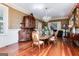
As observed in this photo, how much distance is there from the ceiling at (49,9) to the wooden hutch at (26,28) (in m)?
0.19

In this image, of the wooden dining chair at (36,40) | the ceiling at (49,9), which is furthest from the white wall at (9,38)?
the ceiling at (49,9)

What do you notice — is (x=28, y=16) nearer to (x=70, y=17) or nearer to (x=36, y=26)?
(x=36, y=26)

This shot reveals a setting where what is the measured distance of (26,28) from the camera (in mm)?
3715

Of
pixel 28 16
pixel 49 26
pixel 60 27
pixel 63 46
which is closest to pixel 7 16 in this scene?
pixel 28 16

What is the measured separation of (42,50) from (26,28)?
0.65 metres

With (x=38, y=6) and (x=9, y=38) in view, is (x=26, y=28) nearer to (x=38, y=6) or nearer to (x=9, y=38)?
(x=9, y=38)

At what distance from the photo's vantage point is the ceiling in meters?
3.47

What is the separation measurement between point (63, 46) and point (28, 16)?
109 cm

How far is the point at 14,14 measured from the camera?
138 inches

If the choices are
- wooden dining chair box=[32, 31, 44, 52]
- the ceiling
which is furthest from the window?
wooden dining chair box=[32, 31, 44, 52]

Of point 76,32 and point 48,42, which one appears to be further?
point 48,42

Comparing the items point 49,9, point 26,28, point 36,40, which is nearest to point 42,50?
point 36,40

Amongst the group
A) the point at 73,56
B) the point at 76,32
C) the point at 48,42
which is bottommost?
the point at 73,56

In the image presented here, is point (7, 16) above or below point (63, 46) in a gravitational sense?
above
